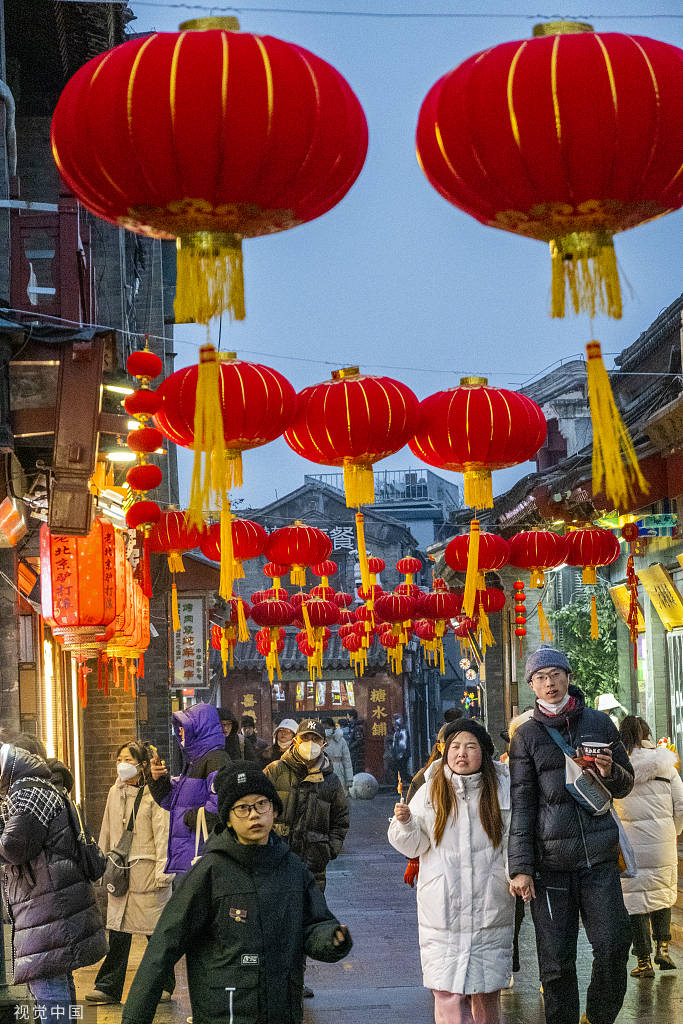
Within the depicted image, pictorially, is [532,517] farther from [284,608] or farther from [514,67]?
[514,67]

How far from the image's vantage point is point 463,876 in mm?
7113

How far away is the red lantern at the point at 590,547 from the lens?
16.9 metres

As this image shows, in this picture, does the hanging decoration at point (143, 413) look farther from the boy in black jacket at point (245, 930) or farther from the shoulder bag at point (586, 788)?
the boy in black jacket at point (245, 930)

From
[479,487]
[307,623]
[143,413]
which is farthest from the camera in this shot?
[307,623]

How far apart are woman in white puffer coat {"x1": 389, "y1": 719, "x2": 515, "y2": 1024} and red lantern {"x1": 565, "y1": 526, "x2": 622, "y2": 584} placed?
32.3 feet

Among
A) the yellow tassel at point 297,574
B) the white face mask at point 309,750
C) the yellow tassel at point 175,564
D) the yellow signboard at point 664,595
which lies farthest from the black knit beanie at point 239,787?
the yellow tassel at point 297,574

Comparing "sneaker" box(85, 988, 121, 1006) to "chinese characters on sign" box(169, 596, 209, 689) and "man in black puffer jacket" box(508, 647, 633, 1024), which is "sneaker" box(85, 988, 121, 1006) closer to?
"man in black puffer jacket" box(508, 647, 633, 1024)

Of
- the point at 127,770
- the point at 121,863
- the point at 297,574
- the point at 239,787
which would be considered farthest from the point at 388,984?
the point at 297,574

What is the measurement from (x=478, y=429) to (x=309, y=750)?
2.77 metres

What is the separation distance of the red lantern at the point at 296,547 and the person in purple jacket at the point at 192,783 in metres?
7.09

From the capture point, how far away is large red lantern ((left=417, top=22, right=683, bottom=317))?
4898 millimetres

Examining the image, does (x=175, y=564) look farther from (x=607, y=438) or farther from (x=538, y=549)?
(x=607, y=438)

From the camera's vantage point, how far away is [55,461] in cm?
977

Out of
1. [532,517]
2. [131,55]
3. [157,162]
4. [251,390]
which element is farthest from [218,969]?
[532,517]
